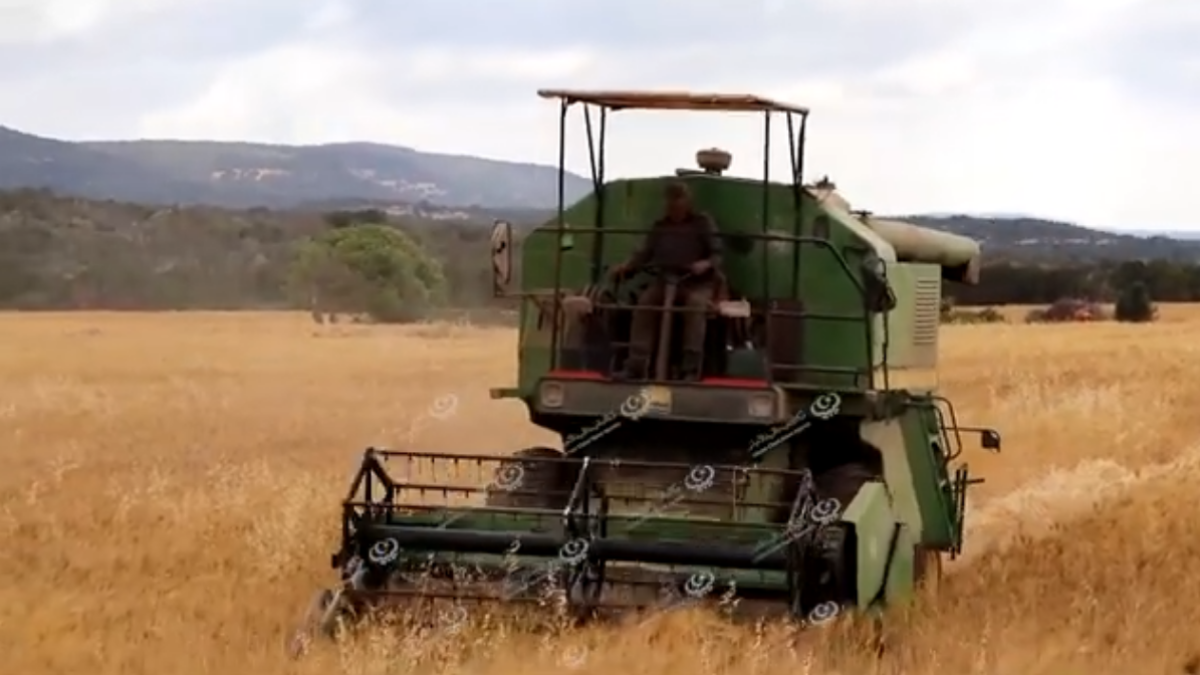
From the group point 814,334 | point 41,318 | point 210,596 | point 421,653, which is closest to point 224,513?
point 210,596

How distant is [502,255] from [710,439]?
151cm

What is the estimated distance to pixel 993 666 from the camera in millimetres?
10000

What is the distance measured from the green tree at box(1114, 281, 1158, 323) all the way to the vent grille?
5027cm

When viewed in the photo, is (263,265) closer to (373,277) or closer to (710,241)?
(373,277)

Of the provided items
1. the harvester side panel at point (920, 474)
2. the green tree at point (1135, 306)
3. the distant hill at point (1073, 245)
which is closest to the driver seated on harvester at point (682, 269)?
the harvester side panel at point (920, 474)

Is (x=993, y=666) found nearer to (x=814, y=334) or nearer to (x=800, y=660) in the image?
(x=800, y=660)

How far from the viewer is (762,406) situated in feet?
38.5

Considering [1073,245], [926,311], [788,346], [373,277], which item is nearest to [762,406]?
[788,346]

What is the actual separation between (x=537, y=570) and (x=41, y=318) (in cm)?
6141

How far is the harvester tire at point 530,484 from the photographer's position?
1205 cm

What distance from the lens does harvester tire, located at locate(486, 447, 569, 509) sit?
12055 millimetres

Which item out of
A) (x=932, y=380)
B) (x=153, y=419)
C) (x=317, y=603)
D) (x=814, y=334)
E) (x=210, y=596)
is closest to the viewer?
(x=317, y=603)

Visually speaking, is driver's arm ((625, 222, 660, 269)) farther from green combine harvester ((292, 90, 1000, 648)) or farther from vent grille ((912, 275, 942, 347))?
vent grille ((912, 275, 942, 347))

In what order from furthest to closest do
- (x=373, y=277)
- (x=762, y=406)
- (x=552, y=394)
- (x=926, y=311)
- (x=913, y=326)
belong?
1. (x=373, y=277)
2. (x=926, y=311)
3. (x=913, y=326)
4. (x=552, y=394)
5. (x=762, y=406)
